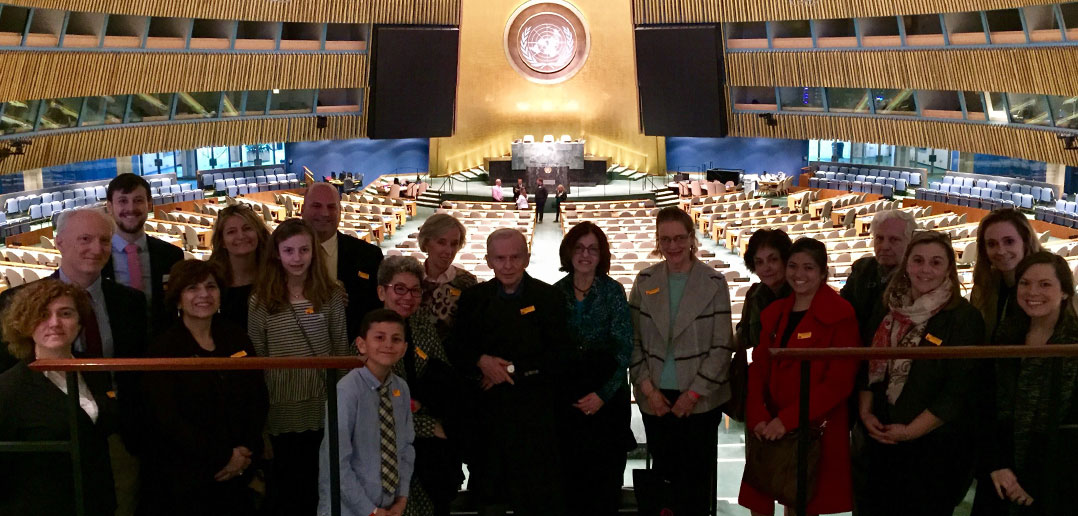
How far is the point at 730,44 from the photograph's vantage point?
88.2 ft

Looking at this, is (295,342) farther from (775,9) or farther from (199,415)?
(775,9)

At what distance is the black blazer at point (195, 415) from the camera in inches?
154

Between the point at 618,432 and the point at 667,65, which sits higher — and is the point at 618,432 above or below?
below

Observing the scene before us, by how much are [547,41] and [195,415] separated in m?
27.6

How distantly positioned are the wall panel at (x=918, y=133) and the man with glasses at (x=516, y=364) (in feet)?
60.0

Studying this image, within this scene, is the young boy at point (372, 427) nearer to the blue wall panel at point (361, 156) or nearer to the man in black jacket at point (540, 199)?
the man in black jacket at point (540, 199)

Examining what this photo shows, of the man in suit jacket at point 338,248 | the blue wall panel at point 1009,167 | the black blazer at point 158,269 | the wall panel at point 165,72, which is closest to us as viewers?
the black blazer at point 158,269

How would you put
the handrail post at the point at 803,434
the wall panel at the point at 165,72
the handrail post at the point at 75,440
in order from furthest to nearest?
the wall panel at the point at 165,72 → the handrail post at the point at 803,434 → the handrail post at the point at 75,440

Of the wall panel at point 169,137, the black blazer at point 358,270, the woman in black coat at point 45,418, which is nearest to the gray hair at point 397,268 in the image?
the black blazer at point 358,270

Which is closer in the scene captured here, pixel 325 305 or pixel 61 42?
pixel 325 305

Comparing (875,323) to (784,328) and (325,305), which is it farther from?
(325,305)

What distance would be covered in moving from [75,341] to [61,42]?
59.9 ft

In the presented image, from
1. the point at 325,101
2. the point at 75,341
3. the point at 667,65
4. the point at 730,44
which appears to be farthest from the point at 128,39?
the point at 75,341

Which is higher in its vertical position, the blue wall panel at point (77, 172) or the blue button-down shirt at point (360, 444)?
the blue wall panel at point (77, 172)
